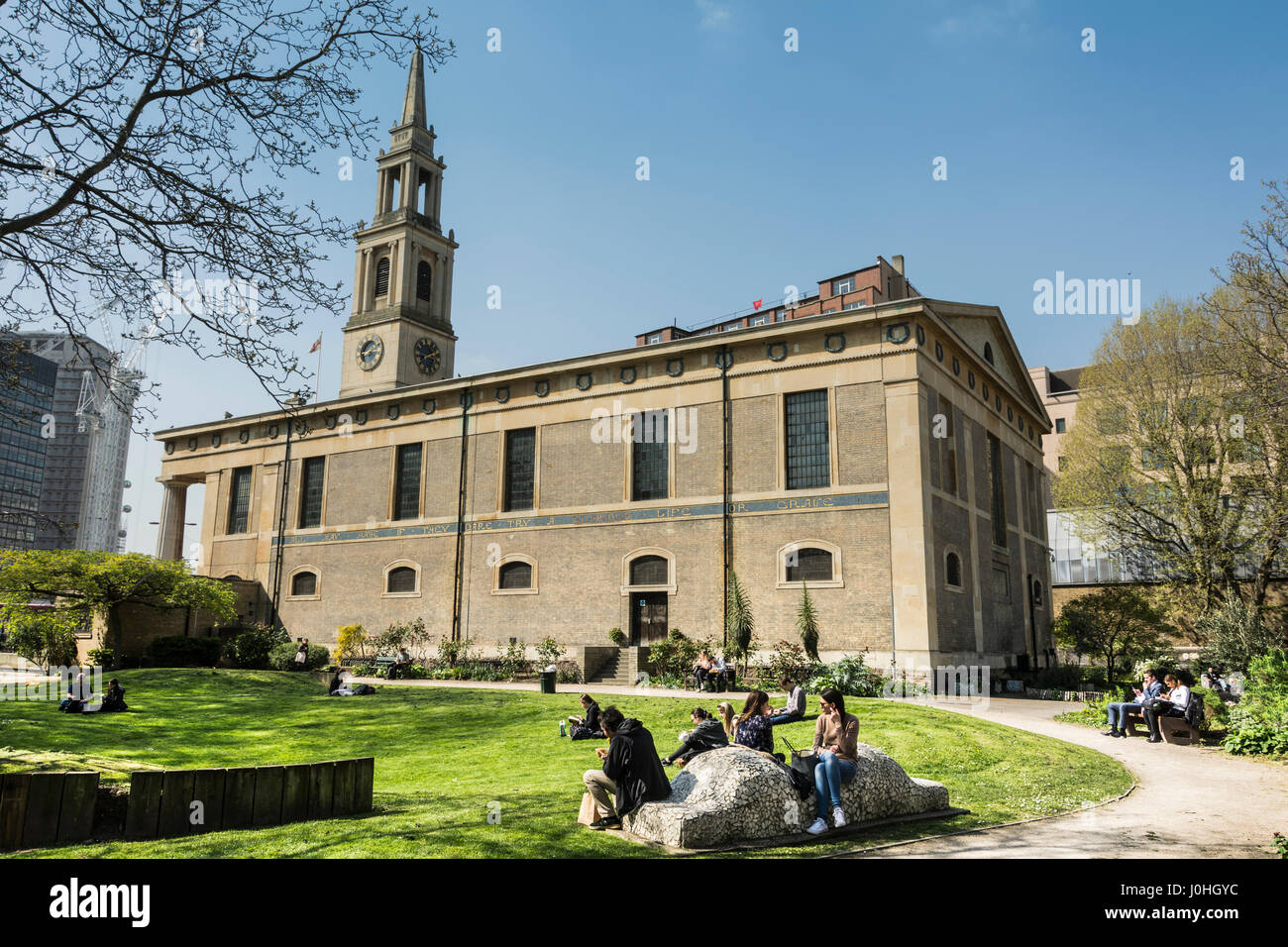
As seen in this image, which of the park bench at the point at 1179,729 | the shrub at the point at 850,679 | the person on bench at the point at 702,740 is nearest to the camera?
the person on bench at the point at 702,740

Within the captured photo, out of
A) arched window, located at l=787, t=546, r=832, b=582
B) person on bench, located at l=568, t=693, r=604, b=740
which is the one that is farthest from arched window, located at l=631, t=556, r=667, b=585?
person on bench, located at l=568, t=693, r=604, b=740

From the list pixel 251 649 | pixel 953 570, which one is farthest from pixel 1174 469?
pixel 251 649

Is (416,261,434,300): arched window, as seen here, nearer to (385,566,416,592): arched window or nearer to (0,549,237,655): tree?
(385,566,416,592): arched window

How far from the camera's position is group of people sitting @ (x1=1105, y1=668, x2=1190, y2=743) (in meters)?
16.7

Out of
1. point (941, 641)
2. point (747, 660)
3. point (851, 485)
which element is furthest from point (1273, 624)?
point (747, 660)

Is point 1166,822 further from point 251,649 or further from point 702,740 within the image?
point 251,649

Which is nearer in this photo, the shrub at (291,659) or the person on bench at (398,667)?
the person on bench at (398,667)

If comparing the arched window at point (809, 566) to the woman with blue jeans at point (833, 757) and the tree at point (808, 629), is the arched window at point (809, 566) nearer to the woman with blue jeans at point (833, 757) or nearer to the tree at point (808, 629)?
the tree at point (808, 629)

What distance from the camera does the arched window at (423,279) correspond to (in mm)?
47375

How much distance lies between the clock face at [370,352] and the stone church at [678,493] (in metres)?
0.29

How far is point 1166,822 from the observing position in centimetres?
926

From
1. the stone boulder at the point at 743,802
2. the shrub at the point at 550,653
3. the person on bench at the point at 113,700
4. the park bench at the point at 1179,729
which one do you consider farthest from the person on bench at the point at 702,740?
the shrub at the point at 550,653

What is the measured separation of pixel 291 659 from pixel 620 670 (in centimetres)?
1293

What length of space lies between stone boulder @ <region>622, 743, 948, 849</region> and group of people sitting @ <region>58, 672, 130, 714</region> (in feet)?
51.5
